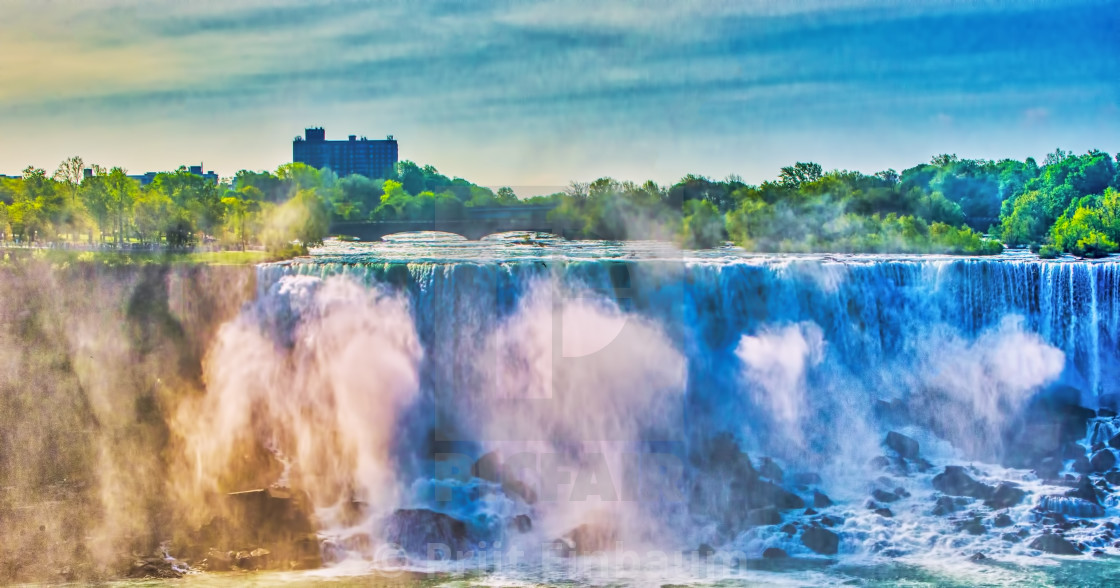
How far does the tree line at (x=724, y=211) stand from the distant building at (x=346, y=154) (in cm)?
4502

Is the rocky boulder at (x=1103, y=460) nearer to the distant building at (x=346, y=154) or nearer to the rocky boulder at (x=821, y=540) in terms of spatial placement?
the rocky boulder at (x=821, y=540)

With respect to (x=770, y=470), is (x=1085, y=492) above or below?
below

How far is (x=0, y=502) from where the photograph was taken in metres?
29.0

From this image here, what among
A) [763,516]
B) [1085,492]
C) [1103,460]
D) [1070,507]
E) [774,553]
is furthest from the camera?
[1103,460]

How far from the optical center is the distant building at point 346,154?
110438 mm

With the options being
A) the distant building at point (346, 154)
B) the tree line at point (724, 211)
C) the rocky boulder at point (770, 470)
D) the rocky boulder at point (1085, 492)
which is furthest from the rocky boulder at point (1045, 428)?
the distant building at point (346, 154)

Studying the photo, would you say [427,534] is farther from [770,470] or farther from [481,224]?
[481,224]

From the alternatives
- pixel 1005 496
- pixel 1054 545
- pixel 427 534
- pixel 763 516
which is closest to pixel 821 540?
pixel 763 516

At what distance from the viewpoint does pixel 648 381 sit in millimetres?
32750

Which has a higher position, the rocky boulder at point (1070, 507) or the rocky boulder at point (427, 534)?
the rocky boulder at point (1070, 507)

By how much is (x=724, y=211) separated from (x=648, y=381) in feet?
93.0

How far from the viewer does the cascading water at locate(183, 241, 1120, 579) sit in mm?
29969

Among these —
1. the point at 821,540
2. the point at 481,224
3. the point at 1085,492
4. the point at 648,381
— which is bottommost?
the point at 821,540

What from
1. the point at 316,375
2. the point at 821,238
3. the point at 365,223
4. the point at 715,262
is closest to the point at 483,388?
the point at 316,375
